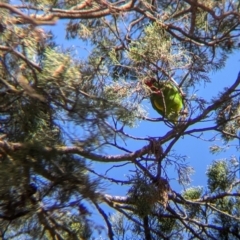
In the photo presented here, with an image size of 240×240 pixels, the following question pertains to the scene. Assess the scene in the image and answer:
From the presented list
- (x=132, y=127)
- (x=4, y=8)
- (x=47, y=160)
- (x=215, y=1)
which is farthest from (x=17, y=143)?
(x=215, y=1)

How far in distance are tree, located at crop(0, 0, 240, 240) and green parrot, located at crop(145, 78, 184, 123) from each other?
0.02 m

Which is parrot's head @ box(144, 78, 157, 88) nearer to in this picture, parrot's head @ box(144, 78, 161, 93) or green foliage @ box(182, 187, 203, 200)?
parrot's head @ box(144, 78, 161, 93)

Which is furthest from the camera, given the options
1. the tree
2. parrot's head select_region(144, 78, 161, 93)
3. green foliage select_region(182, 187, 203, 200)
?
green foliage select_region(182, 187, 203, 200)

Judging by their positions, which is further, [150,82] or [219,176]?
[219,176]

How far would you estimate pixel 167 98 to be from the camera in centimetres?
206

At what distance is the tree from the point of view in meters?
1.60

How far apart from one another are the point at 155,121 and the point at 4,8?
28.4 inches

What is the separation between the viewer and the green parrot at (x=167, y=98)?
2.02 metres

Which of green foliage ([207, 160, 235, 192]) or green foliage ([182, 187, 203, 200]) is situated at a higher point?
green foliage ([207, 160, 235, 192])

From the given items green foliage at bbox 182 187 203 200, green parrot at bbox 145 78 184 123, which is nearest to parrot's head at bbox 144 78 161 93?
green parrot at bbox 145 78 184 123

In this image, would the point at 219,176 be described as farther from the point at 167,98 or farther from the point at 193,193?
the point at 167,98

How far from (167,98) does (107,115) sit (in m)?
0.44

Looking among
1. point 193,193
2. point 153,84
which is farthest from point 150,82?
point 193,193

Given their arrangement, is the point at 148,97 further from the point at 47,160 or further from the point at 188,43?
the point at 47,160
